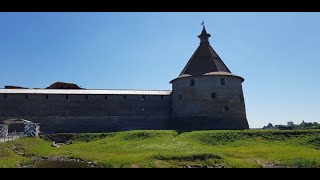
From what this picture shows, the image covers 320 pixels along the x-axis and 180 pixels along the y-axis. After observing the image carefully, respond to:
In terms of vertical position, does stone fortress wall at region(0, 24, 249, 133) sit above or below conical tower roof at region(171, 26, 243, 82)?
below

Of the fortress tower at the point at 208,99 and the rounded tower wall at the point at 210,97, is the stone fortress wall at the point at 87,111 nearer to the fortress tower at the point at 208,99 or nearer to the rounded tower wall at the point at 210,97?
the fortress tower at the point at 208,99

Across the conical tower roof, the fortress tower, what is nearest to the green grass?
the fortress tower

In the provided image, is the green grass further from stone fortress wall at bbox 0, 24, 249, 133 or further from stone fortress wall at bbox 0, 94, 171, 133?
stone fortress wall at bbox 0, 24, 249, 133

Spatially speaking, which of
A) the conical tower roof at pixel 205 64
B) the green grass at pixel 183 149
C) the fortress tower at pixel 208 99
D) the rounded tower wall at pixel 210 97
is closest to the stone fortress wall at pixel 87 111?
the fortress tower at pixel 208 99

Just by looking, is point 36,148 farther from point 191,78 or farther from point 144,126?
point 191,78

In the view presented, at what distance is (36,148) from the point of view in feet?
79.5

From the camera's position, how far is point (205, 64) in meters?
35.1

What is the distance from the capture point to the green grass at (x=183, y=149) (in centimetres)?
1786

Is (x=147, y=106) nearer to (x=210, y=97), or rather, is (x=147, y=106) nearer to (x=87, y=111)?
(x=87, y=111)

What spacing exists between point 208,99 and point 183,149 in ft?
39.5

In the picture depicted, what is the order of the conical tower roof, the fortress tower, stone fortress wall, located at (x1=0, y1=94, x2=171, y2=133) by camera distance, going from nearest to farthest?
the fortress tower → stone fortress wall, located at (x1=0, y1=94, x2=171, y2=133) → the conical tower roof

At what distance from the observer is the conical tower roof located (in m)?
34.3
